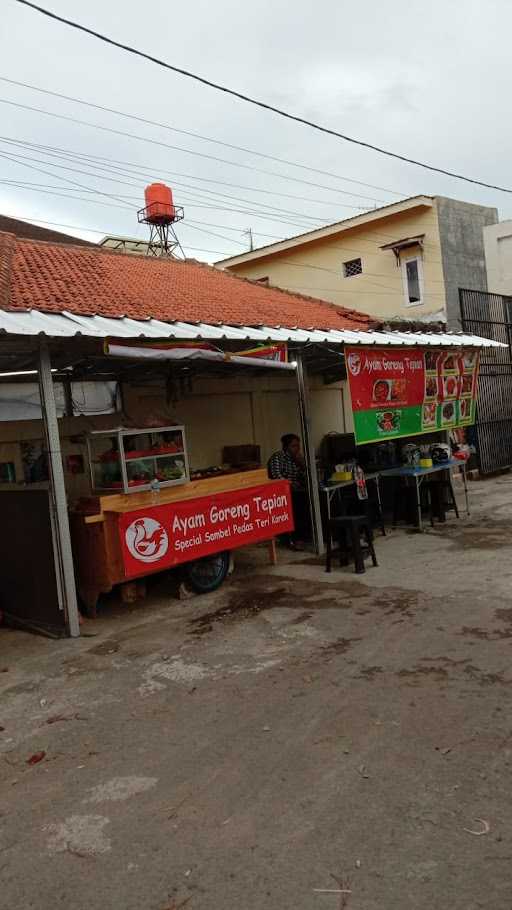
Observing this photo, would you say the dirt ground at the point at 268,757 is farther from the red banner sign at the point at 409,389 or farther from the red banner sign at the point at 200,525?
the red banner sign at the point at 409,389

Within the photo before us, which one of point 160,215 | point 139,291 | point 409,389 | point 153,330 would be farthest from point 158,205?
point 153,330

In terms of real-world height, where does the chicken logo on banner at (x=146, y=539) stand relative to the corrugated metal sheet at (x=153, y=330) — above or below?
below

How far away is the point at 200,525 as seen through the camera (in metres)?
7.10

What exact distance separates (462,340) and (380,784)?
8.80m

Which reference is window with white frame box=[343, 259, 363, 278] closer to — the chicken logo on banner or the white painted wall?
the white painted wall

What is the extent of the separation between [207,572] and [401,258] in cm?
1219

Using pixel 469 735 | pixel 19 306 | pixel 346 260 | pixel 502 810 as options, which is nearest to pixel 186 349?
pixel 19 306

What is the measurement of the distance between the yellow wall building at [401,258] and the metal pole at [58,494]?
11872mm

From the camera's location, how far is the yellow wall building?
16000 millimetres

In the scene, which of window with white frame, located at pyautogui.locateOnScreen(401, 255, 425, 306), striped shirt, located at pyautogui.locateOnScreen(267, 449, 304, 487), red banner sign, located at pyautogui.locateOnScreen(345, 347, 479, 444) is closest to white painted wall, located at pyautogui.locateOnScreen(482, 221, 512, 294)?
window with white frame, located at pyautogui.locateOnScreen(401, 255, 425, 306)

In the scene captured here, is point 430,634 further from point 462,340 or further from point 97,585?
point 462,340

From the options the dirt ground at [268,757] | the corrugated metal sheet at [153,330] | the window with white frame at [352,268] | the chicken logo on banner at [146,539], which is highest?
the window with white frame at [352,268]

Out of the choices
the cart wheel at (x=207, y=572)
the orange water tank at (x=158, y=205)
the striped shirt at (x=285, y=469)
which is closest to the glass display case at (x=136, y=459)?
the cart wheel at (x=207, y=572)

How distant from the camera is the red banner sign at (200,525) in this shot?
21.1 ft
